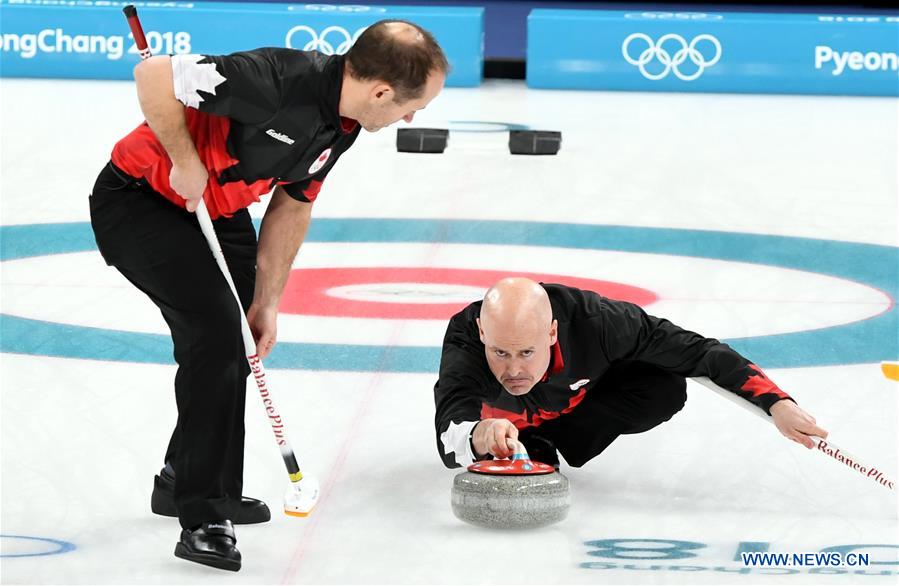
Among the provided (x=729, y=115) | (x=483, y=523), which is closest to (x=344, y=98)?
(x=483, y=523)

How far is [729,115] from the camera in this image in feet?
33.8

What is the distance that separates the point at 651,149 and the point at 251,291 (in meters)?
5.68

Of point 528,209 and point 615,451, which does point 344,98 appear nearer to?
point 615,451

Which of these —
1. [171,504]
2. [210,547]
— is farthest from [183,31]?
[210,547]

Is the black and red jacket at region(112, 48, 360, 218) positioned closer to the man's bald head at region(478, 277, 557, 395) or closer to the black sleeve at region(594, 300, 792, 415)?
the man's bald head at region(478, 277, 557, 395)

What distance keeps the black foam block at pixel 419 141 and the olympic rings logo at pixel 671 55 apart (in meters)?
2.76

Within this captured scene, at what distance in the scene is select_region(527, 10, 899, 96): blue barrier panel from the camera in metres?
11.0

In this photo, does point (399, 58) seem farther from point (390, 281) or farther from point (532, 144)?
point (532, 144)

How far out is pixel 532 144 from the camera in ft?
29.4

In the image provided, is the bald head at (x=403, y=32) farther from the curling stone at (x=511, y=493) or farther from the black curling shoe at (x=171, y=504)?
the black curling shoe at (x=171, y=504)

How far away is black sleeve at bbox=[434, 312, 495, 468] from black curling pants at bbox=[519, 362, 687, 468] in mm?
363

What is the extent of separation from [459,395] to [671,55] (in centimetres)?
784

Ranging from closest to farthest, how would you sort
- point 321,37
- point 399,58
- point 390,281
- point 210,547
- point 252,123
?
point 399,58
point 252,123
point 210,547
point 390,281
point 321,37

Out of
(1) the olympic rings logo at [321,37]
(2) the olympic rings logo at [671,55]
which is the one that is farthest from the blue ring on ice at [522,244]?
(2) the olympic rings logo at [671,55]
